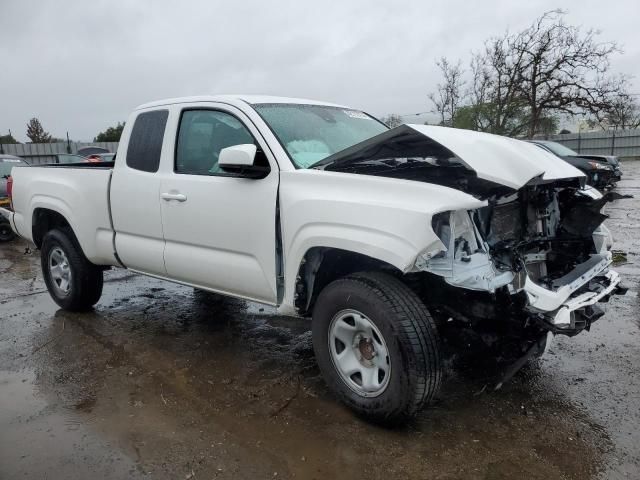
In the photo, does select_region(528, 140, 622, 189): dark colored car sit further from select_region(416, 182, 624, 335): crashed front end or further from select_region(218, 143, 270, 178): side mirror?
select_region(218, 143, 270, 178): side mirror

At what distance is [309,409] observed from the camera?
3.23m

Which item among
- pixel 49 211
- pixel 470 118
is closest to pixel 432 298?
pixel 49 211

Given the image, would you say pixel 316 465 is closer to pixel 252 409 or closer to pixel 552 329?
pixel 252 409

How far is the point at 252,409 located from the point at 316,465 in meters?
0.71

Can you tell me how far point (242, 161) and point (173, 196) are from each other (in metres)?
0.94

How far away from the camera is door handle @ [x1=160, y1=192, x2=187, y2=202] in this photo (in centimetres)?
382

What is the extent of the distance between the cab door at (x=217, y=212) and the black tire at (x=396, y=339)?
65cm

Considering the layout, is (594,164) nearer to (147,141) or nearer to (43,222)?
(147,141)

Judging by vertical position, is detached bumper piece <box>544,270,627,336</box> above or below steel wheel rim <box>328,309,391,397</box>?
above

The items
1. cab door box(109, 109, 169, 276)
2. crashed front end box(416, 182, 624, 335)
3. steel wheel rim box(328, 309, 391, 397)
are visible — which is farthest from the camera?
cab door box(109, 109, 169, 276)

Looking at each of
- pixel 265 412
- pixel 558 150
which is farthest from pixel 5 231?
pixel 558 150

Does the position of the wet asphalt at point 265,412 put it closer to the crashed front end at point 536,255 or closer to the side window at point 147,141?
the crashed front end at point 536,255

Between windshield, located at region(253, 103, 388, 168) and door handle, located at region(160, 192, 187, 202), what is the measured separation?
843mm

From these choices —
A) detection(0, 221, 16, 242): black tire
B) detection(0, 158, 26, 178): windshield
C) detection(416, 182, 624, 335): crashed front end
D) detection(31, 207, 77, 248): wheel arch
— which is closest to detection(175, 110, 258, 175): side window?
detection(416, 182, 624, 335): crashed front end
